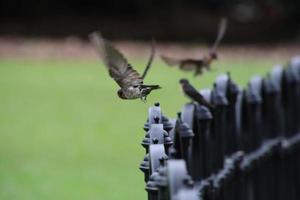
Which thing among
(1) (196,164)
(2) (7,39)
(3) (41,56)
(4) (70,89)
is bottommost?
(1) (196,164)

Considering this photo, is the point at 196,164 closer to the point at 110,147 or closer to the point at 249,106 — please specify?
the point at 249,106

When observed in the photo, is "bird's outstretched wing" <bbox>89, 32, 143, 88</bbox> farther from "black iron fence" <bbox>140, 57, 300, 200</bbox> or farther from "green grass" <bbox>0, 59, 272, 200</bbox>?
"green grass" <bbox>0, 59, 272, 200</bbox>

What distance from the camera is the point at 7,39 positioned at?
17.9 m

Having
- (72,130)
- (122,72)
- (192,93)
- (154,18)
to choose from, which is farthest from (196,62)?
(154,18)

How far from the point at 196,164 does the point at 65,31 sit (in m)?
16.2

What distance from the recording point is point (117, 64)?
3170 mm

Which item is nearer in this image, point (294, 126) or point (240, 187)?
point (240, 187)

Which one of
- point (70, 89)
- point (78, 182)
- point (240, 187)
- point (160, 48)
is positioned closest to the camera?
point (240, 187)

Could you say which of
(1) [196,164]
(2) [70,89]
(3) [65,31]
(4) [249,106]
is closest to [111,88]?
(2) [70,89]

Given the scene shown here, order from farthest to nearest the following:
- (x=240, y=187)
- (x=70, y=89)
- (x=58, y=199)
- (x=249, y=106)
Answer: (x=70, y=89) < (x=58, y=199) < (x=249, y=106) < (x=240, y=187)

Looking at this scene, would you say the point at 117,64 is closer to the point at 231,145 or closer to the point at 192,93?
the point at 192,93

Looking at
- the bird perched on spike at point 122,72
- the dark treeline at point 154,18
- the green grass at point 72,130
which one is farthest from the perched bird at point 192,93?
the dark treeline at point 154,18

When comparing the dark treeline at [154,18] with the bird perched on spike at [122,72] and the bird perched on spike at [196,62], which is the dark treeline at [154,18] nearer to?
the bird perched on spike at [196,62]

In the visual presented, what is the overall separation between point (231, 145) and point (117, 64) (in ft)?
3.40
